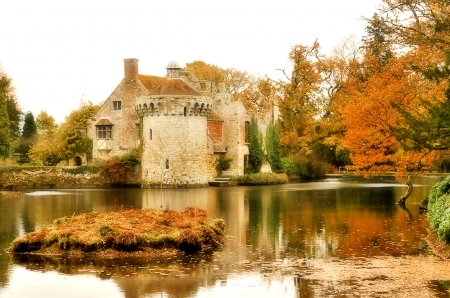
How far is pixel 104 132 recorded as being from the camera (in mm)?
56469

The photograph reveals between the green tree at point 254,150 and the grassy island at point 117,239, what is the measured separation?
39188 millimetres

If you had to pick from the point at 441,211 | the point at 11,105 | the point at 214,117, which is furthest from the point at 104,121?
the point at 441,211

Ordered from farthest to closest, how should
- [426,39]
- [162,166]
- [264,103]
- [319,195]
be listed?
[264,103], [162,166], [319,195], [426,39]

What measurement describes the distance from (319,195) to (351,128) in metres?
7.53

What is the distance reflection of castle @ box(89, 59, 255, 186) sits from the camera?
48469 mm

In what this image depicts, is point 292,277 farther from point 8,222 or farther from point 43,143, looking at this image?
point 43,143

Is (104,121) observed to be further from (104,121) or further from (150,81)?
(150,81)

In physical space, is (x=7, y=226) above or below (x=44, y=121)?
below

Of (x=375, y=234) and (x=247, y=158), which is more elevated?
(x=247, y=158)

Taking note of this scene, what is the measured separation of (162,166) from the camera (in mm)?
48406

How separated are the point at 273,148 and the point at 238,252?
138 feet

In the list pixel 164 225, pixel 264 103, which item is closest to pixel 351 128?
pixel 164 225

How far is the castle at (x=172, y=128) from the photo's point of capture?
48.5 meters

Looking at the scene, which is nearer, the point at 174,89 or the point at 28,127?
the point at 174,89
